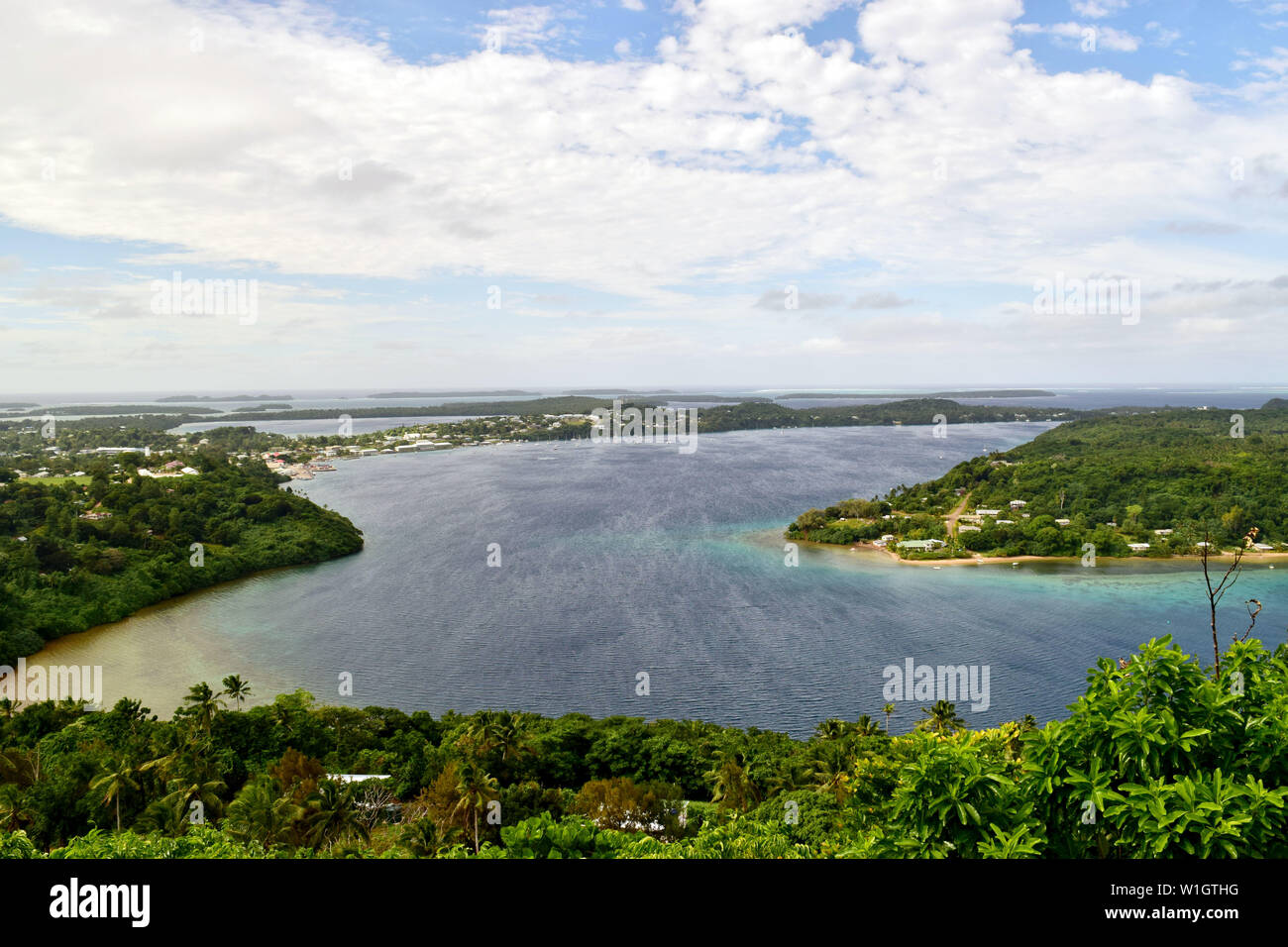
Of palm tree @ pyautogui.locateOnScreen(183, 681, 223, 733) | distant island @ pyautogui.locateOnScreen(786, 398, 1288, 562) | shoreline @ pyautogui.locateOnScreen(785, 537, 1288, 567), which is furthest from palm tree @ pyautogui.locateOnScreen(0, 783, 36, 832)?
distant island @ pyautogui.locateOnScreen(786, 398, 1288, 562)

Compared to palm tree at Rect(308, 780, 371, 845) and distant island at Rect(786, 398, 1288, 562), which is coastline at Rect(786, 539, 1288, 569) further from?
palm tree at Rect(308, 780, 371, 845)

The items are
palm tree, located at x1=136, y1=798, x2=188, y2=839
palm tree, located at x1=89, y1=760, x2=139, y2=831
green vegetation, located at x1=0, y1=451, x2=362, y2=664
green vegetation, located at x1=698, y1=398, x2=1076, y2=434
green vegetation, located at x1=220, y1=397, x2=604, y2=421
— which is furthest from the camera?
green vegetation, located at x1=220, y1=397, x2=604, y2=421

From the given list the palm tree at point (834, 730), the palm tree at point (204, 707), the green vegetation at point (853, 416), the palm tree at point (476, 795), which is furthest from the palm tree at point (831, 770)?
the green vegetation at point (853, 416)

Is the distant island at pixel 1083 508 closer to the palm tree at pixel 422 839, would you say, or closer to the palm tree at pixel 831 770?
the palm tree at pixel 831 770
